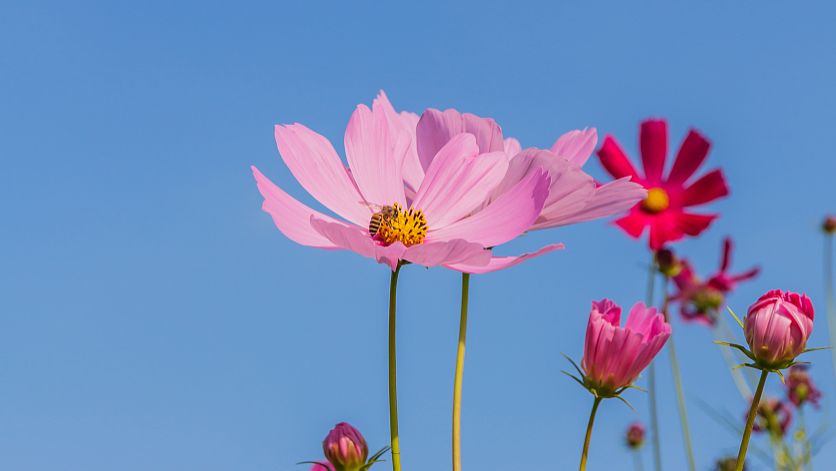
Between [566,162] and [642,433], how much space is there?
2642 mm

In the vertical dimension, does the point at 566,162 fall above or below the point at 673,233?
below

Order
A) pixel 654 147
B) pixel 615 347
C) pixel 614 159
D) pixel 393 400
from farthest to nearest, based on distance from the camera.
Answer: pixel 654 147, pixel 614 159, pixel 615 347, pixel 393 400

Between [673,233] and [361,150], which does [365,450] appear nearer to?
[361,150]

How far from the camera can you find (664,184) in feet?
7.82

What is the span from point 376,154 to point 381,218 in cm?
7

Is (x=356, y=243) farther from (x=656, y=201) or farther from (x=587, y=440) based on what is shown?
(x=656, y=201)

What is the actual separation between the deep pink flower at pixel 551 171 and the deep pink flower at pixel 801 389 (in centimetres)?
234

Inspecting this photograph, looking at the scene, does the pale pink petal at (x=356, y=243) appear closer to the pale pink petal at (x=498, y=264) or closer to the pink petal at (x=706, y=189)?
the pale pink petal at (x=498, y=264)

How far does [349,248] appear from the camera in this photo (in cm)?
83

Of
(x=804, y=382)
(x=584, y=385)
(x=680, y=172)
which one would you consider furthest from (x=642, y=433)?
(x=584, y=385)

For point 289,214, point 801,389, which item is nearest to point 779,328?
point 289,214

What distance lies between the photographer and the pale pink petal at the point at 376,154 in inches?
38.2

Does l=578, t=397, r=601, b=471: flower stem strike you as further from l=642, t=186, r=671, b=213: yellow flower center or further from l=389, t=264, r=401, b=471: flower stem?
l=642, t=186, r=671, b=213: yellow flower center

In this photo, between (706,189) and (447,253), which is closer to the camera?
(447,253)
